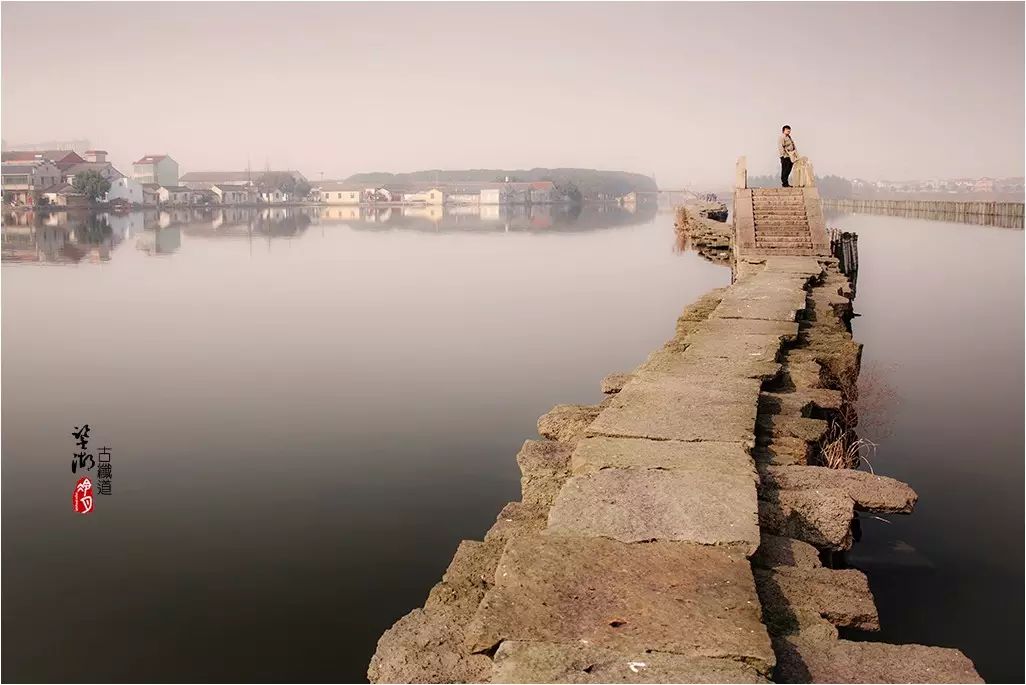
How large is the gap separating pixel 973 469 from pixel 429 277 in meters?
20.2

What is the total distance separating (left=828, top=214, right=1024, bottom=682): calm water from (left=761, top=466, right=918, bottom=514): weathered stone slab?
104 centimetres

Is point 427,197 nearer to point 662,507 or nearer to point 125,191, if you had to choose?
point 125,191

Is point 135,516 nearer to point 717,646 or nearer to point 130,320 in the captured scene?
point 717,646

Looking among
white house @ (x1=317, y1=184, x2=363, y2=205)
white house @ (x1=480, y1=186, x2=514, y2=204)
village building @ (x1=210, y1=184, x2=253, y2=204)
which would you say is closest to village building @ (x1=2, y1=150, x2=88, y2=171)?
village building @ (x1=210, y1=184, x2=253, y2=204)

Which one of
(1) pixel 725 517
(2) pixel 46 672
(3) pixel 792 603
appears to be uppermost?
(1) pixel 725 517

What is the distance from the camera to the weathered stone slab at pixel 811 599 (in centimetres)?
357

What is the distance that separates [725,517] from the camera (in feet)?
12.9

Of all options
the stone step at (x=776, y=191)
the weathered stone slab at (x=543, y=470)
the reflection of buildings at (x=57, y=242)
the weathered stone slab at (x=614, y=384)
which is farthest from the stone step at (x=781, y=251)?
the reflection of buildings at (x=57, y=242)

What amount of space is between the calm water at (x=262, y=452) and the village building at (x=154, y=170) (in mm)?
128237

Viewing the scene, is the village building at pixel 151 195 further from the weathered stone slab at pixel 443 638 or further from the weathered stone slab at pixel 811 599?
the weathered stone slab at pixel 811 599

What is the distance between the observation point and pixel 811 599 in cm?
373

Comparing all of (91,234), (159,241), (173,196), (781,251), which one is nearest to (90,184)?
(173,196)

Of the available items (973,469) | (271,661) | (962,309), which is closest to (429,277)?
(962,309)

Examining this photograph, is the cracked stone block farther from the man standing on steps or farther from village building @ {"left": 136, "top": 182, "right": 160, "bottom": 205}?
village building @ {"left": 136, "top": 182, "right": 160, "bottom": 205}
